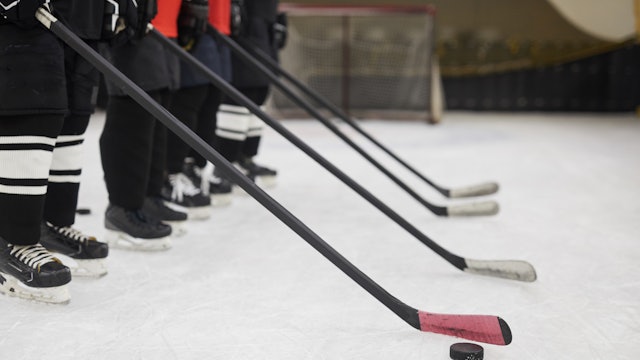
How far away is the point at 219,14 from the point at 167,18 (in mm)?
359

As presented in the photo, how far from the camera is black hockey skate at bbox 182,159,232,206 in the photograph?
2.38 metres

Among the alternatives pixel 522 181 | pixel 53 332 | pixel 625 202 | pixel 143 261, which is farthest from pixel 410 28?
pixel 53 332

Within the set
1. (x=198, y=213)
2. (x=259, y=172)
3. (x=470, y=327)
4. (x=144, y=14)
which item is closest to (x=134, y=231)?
(x=198, y=213)

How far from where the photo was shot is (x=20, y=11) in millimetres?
1245

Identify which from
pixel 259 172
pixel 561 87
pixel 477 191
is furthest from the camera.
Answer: pixel 561 87

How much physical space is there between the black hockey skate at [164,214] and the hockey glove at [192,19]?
1.51 feet

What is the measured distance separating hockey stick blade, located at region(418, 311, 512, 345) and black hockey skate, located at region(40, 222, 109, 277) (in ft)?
2.39

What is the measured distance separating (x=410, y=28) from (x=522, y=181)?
388 centimetres

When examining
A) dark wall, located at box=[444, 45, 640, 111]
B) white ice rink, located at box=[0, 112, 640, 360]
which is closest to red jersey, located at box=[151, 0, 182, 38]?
white ice rink, located at box=[0, 112, 640, 360]

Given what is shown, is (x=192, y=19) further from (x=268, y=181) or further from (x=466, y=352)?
(x=466, y=352)

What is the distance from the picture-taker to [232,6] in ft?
7.61

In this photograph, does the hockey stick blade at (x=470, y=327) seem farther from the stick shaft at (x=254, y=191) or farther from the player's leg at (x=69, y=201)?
the player's leg at (x=69, y=201)

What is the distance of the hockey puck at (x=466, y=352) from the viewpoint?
1.11 m

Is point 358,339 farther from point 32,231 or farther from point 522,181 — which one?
point 522,181
